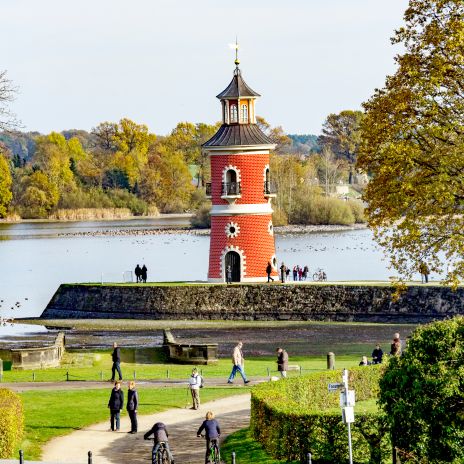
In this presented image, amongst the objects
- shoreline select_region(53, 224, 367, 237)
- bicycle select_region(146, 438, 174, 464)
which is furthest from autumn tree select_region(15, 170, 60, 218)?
bicycle select_region(146, 438, 174, 464)

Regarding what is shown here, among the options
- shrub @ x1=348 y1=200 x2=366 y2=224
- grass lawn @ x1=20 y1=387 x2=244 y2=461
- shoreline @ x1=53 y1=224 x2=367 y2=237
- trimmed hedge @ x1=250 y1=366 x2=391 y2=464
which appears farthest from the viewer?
shrub @ x1=348 y1=200 x2=366 y2=224

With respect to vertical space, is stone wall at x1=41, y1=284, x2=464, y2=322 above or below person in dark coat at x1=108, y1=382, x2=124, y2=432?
above

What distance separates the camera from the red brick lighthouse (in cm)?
6056

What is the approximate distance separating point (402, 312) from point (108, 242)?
88.8m

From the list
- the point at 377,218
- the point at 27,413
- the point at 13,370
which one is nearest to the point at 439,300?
the point at 377,218

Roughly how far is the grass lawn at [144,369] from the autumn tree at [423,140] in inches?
192

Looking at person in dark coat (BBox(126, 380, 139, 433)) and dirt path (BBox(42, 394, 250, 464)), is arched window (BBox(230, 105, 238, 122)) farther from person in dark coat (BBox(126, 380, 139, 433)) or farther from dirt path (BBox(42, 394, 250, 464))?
person in dark coat (BBox(126, 380, 139, 433))

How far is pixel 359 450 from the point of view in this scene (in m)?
25.4

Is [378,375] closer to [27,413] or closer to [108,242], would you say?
[27,413]

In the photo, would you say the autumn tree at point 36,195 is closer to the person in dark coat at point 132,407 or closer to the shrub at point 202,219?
the shrub at point 202,219

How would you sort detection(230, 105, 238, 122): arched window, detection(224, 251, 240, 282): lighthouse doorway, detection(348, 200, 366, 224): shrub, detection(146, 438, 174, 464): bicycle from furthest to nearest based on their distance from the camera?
detection(348, 200, 366, 224): shrub → detection(230, 105, 238, 122): arched window → detection(224, 251, 240, 282): lighthouse doorway → detection(146, 438, 174, 464): bicycle

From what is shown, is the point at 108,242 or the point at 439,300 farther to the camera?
the point at 108,242

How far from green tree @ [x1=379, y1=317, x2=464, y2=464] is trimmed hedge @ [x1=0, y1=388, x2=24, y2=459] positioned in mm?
7244

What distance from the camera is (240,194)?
199ft
